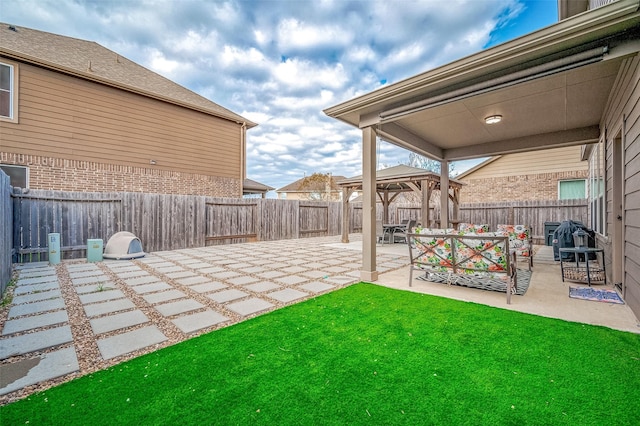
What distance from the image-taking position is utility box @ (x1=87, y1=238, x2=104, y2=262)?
6.18 metres

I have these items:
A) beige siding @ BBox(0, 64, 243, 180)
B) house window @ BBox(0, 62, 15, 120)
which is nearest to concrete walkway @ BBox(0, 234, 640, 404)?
beige siding @ BBox(0, 64, 243, 180)

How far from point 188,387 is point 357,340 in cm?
132

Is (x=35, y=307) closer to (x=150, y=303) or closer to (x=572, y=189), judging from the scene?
(x=150, y=303)

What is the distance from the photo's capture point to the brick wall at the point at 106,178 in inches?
298

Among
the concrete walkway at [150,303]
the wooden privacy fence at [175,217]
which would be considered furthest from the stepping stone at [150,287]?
the wooden privacy fence at [175,217]

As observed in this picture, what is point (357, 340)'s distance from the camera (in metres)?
2.38

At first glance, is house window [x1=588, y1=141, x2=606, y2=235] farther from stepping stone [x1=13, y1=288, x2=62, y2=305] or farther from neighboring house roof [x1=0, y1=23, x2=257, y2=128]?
neighboring house roof [x1=0, y1=23, x2=257, y2=128]

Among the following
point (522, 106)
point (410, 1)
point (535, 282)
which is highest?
point (410, 1)

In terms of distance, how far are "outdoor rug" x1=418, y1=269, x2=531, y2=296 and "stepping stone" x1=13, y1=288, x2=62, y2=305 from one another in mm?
5266

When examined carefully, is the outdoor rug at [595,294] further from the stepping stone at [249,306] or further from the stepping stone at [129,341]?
the stepping stone at [129,341]

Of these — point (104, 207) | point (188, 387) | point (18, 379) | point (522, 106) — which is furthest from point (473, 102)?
point (104, 207)

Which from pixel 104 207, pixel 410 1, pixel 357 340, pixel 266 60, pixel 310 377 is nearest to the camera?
pixel 310 377

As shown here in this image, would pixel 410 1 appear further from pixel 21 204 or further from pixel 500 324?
pixel 21 204

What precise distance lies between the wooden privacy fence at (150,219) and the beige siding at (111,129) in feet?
7.91
